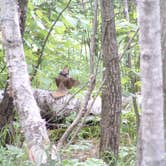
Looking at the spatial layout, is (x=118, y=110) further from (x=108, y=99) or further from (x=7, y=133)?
(x=7, y=133)

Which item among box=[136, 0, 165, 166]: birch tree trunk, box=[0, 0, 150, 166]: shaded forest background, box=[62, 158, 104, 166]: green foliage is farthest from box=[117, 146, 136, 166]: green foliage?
box=[136, 0, 165, 166]: birch tree trunk

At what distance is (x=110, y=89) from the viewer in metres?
3.23

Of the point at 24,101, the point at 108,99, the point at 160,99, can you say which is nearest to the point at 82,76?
the point at 108,99

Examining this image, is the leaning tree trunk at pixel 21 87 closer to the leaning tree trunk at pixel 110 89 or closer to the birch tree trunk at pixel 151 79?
the leaning tree trunk at pixel 110 89

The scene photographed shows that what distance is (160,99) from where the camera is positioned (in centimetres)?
117

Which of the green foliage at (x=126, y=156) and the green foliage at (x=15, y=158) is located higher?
the green foliage at (x=15, y=158)

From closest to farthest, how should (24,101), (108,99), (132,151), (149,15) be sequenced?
(149,15) < (24,101) < (132,151) < (108,99)

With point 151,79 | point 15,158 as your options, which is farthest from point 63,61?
point 151,79

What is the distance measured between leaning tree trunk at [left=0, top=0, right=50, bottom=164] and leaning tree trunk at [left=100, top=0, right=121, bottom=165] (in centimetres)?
91

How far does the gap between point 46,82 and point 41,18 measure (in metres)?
0.60

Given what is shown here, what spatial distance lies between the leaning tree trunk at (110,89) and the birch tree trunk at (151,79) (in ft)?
6.22

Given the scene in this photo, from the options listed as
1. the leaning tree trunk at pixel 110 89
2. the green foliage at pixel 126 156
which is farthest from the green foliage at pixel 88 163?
the leaning tree trunk at pixel 110 89

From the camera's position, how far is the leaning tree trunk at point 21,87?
2.24m

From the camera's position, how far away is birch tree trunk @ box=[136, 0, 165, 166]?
3.77ft
